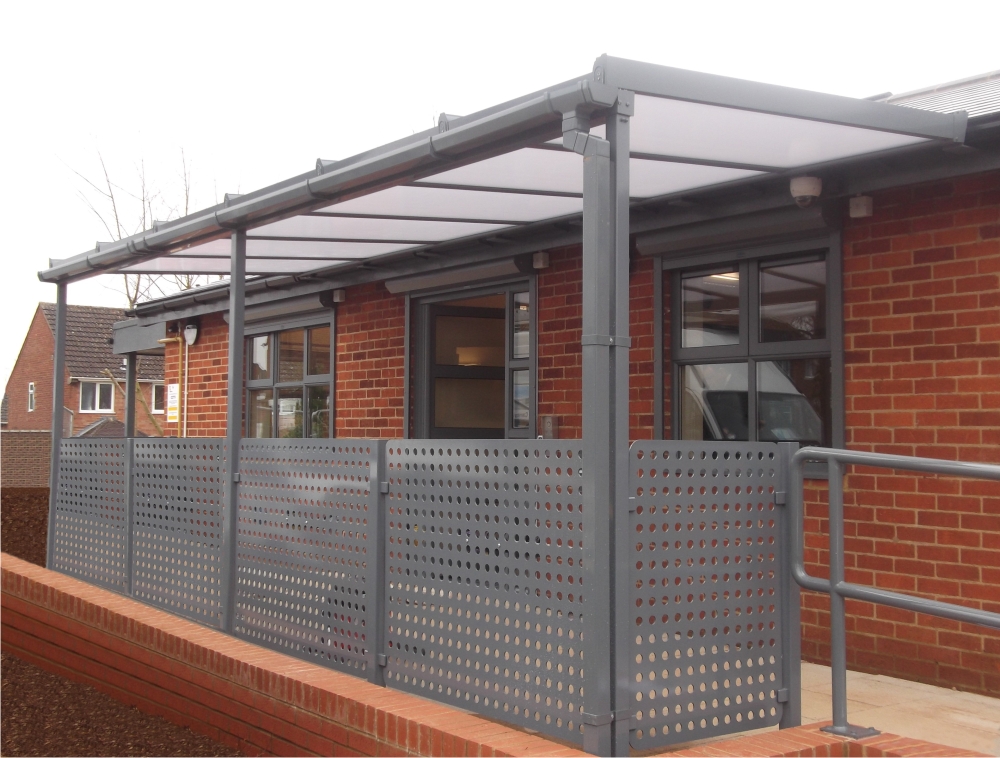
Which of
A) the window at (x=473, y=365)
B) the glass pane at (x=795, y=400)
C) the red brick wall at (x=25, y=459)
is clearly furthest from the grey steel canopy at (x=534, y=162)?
the red brick wall at (x=25, y=459)

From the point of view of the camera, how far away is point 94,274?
823cm

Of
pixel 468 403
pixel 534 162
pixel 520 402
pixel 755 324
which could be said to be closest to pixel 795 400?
Answer: pixel 755 324

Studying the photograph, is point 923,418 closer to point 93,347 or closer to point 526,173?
point 526,173

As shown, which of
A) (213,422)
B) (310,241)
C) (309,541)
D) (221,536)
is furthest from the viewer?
(213,422)

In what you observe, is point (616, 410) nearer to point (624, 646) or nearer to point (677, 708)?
point (624, 646)

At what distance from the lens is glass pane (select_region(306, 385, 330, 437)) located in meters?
10.6

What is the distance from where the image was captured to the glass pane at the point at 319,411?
10555 mm

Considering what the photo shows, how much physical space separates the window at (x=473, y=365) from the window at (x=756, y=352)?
69.1 inches

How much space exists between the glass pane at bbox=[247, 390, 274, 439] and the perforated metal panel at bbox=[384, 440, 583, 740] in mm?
7081

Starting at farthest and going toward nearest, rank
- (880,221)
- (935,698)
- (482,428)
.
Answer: (482,428) < (880,221) < (935,698)

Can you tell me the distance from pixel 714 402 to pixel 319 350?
5198 millimetres

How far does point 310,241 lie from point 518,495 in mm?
4288

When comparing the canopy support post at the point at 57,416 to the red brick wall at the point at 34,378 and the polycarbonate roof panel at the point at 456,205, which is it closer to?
the polycarbonate roof panel at the point at 456,205

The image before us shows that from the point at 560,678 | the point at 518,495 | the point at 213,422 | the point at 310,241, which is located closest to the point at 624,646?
the point at 560,678
